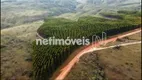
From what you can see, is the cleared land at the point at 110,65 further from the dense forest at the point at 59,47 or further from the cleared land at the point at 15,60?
the cleared land at the point at 15,60

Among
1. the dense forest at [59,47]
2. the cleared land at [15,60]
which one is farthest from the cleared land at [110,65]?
the cleared land at [15,60]

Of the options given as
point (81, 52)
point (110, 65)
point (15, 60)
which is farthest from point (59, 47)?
point (110, 65)

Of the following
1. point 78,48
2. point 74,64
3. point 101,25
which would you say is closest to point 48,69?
point 74,64

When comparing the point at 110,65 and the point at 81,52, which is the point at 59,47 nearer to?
the point at 81,52

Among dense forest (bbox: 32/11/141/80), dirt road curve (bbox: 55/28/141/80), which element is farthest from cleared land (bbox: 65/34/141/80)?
dense forest (bbox: 32/11/141/80)

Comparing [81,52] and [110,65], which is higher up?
[81,52]

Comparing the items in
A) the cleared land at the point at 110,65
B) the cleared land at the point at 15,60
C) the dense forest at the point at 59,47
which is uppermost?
the dense forest at the point at 59,47

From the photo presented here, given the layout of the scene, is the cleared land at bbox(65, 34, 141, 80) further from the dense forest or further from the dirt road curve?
the dense forest

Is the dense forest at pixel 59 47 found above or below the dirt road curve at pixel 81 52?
above
